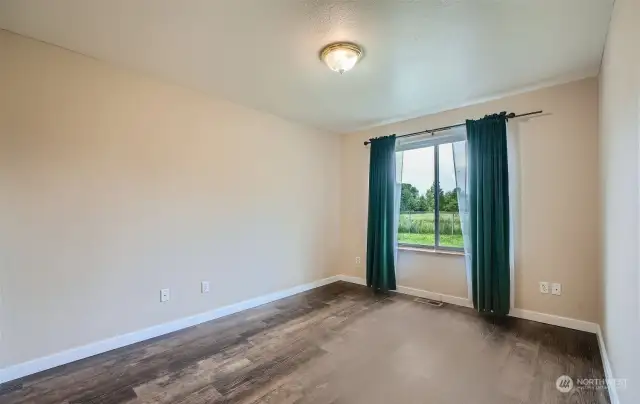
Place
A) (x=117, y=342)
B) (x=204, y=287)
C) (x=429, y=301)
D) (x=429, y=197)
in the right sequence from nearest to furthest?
(x=117, y=342) < (x=204, y=287) < (x=429, y=301) < (x=429, y=197)

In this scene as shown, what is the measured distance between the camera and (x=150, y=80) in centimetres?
295

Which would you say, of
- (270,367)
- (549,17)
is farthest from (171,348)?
(549,17)

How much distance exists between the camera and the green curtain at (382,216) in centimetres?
442

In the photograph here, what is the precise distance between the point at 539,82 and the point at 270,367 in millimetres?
3708

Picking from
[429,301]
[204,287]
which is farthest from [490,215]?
[204,287]

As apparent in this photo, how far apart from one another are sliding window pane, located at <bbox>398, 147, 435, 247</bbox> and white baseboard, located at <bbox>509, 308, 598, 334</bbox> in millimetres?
1250

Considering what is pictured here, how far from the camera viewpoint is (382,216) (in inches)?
175

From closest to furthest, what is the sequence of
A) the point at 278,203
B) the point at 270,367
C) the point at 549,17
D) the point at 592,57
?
the point at 549,17 → the point at 270,367 → the point at 592,57 → the point at 278,203

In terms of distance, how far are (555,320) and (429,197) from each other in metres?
1.94

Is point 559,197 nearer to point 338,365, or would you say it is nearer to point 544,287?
point 544,287

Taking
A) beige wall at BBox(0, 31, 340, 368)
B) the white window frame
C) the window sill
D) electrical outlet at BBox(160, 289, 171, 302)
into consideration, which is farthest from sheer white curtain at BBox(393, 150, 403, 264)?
electrical outlet at BBox(160, 289, 171, 302)

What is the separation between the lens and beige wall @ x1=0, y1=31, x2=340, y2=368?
2.24 metres

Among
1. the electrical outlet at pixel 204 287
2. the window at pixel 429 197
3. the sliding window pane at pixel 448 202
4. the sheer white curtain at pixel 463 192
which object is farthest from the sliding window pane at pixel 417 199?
the electrical outlet at pixel 204 287

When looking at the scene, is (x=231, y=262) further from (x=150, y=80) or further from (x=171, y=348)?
(x=150, y=80)
